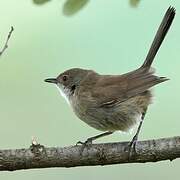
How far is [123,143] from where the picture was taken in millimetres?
3369

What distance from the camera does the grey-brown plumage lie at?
388 centimetres

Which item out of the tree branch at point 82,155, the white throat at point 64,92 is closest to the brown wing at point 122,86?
the white throat at point 64,92

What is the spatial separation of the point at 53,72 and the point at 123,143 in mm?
2040

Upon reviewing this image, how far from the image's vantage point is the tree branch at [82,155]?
10.4 feet

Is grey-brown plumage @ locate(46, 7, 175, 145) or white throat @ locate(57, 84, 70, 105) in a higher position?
white throat @ locate(57, 84, 70, 105)

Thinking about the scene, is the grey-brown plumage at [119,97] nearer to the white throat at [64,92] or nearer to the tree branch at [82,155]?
the white throat at [64,92]

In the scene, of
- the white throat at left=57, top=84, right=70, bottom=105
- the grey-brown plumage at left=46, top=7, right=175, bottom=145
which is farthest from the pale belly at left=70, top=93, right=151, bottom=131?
the white throat at left=57, top=84, right=70, bottom=105

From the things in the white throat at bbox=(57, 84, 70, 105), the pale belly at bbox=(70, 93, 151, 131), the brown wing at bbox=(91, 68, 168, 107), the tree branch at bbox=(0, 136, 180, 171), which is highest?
the white throat at bbox=(57, 84, 70, 105)

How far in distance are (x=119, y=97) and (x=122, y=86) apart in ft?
0.35

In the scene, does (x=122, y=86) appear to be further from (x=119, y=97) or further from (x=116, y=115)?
(x=116, y=115)

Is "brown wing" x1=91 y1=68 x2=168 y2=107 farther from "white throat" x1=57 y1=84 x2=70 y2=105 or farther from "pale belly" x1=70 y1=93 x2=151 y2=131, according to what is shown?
"white throat" x1=57 y1=84 x2=70 y2=105

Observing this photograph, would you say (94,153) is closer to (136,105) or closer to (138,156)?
(138,156)

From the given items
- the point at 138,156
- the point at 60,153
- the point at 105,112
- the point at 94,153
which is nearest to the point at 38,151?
the point at 60,153

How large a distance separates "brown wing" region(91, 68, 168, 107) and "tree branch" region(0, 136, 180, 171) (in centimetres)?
69
